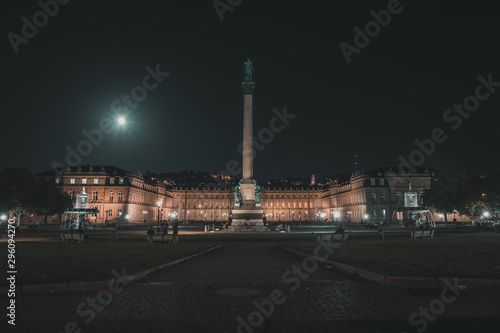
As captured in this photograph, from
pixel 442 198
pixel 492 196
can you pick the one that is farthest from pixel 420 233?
pixel 492 196

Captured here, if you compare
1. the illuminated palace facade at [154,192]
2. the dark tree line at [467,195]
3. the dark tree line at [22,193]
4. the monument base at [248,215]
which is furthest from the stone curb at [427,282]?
the illuminated palace facade at [154,192]

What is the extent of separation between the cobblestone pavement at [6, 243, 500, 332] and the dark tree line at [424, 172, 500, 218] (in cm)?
7192

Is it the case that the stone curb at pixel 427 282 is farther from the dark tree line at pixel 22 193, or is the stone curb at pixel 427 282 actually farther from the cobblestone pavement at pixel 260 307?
the dark tree line at pixel 22 193

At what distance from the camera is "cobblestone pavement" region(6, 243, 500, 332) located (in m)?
5.43

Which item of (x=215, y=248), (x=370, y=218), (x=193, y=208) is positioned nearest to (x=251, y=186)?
(x=215, y=248)

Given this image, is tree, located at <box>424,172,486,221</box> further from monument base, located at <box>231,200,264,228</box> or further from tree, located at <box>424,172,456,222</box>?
monument base, located at <box>231,200,264,228</box>

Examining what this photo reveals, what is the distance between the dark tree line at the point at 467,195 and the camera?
238 feet

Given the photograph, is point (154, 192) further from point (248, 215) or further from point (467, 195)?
point (467, 195)

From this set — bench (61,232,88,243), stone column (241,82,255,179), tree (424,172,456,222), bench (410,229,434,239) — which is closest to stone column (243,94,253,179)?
stone column (241,82,255,179)

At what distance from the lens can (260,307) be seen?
780 cm

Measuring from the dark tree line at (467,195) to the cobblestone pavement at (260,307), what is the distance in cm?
7192

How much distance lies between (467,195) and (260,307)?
251 feet

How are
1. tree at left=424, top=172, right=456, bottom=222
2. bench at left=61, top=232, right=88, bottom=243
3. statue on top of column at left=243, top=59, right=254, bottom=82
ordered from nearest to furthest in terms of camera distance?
bench at left=61, top=232, right=88, bottom=243
statue on top of column at left=243, top=59, right=254, bottom=82
tree at left=424, top=172, right=456, bottom=222

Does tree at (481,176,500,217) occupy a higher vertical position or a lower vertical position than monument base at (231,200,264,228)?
higher
